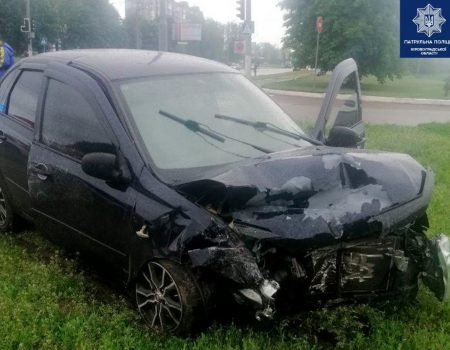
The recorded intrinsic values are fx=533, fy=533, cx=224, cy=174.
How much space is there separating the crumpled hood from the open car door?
1.06 meters

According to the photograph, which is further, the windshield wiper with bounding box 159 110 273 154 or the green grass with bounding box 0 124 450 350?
the windshield wiper with bounding box 159 110 273 154

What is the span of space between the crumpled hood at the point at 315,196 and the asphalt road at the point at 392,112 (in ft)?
38.8

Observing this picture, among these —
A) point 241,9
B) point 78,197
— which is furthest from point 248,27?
point 78,197

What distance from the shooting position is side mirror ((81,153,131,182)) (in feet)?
10.5

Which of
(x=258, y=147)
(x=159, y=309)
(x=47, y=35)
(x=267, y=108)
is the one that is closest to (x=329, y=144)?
(x=267, y=108)

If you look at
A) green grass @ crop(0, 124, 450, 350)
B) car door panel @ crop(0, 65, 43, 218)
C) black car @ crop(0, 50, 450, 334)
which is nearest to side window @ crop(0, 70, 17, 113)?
car door panel @ crop(0, 65, 43, 218)

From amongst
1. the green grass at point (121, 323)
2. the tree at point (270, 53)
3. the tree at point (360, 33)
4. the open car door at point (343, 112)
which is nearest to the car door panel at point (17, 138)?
the green grass at point (121, 323)

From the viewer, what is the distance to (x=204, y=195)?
3035 millimetres

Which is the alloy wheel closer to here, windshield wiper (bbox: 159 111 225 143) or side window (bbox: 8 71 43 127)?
windshield wiper (bbox: 159 111 225 143)

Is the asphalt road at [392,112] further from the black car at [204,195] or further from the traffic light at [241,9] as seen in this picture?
the black car at [204,195]

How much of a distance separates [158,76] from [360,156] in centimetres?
155

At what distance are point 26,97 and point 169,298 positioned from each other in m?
2.27

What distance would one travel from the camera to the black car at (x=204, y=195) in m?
2.89

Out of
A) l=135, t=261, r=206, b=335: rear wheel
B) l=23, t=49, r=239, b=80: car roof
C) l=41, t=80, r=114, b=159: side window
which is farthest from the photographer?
l=23, t=49, r=239, b=80: car roof
